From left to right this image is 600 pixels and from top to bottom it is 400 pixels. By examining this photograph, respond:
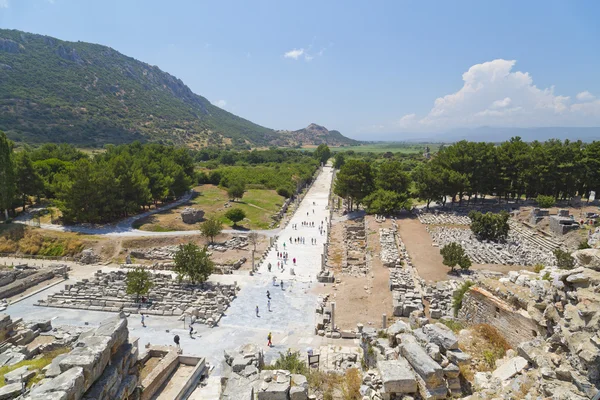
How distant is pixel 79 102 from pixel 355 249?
14333 cm

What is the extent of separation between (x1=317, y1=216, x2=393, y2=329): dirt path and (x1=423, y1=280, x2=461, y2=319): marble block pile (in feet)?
8.05

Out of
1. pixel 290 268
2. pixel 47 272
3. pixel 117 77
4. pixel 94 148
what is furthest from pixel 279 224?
pixel 117 77

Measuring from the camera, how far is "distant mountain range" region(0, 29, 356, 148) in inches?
4427

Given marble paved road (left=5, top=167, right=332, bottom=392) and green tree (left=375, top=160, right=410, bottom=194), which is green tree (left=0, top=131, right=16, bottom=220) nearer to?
marble paved road (left=5, top=167, right=332, bottom=392)

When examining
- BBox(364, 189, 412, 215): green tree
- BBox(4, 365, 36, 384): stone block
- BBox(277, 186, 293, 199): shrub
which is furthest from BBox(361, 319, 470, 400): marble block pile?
BBox(277, 186, 293, 199): shrub

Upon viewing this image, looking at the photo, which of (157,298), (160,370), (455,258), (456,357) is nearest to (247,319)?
(160,370)

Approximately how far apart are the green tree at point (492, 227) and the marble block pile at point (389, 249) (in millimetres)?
8884

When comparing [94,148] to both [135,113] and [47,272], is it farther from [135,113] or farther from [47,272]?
[47,272]

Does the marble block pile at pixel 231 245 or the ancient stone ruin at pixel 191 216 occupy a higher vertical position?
the ancient stone ruin at pixel 191 216

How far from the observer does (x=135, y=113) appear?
155875 millimetres

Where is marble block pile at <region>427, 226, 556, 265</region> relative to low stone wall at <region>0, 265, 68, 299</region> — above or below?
above

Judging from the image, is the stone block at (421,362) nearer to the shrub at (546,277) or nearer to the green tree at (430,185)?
the shrub at (546,277)

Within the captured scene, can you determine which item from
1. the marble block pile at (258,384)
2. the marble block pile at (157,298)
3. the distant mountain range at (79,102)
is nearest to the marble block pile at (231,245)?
the marble block pile at (157,298)

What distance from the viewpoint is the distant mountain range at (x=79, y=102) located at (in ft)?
369
